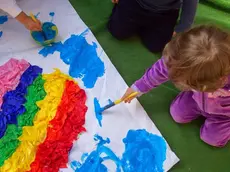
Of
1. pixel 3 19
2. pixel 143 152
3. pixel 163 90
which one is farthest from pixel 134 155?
pixel 3 19

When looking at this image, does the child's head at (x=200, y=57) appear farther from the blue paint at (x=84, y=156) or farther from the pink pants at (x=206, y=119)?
the blue paint at (x=84, y=156)

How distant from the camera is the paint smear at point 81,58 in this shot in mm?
1023

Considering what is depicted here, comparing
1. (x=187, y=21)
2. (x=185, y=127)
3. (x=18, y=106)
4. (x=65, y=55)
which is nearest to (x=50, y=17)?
(x=65, y=55)

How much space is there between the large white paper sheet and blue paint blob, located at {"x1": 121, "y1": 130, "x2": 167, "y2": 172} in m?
0.01

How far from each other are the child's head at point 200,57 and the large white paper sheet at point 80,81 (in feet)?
0.96

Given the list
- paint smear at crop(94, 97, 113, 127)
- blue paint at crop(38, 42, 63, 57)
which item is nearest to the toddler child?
paint smear at crop(94, 97, 113, 127)

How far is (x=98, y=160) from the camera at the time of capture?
35.2 inches

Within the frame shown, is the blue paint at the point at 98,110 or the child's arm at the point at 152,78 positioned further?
the blue paint at the point at 98,110

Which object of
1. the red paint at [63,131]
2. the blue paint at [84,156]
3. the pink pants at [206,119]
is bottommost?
the pink pants at [206,119]

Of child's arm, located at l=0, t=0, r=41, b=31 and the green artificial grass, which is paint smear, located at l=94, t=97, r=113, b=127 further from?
child's arm, located at l=0, t=0, r=41, b=31

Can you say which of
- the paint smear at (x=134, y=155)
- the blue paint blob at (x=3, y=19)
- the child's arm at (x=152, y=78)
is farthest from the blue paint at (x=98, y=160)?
the blue paint blob at (x=3, y=19)

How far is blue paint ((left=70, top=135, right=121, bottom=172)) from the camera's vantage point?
0.88m

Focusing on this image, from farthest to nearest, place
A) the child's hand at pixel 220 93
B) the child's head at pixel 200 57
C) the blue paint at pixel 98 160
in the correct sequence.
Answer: the blue paint at pixel 98 160 → the child's hand at pixel 220 93 → the child's head at pixel 200 57

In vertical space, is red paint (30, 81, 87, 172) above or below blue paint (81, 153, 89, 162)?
above
